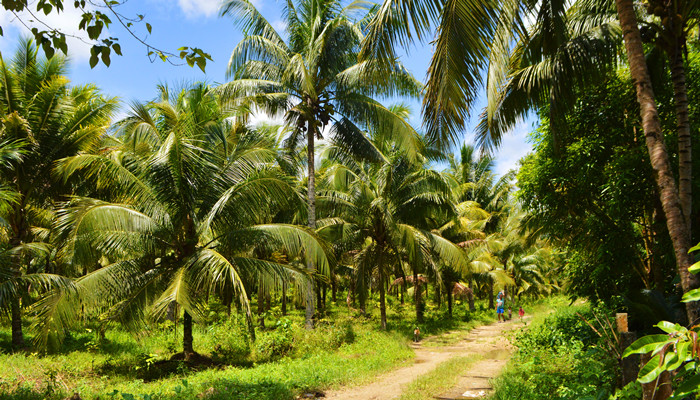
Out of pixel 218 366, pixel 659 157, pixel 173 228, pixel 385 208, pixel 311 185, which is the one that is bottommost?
pixel 218 366

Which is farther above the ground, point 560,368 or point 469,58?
point 469,58

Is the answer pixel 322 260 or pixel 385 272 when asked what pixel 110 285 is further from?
pixel 385 272

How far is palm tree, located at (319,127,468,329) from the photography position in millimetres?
14631

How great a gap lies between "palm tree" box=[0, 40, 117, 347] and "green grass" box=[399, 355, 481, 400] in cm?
847

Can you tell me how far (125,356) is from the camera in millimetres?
10156

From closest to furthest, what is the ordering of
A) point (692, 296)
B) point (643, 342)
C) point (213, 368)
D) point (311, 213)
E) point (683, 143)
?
point (692, 296) → point (643, 342) → point (683, 143) → point (213, 368) → point (311, 213)

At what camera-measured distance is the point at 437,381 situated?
329 inches

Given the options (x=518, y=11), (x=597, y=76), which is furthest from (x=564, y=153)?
(x=518, y=11)

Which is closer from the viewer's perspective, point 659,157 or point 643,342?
point 643,342

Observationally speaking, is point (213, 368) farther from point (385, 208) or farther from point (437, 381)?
point (385, 208)

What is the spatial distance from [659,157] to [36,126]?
11735 mm

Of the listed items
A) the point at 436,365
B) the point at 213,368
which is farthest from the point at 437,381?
the point at 213,368

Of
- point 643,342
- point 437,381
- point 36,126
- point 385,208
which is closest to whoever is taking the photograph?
point 643,342

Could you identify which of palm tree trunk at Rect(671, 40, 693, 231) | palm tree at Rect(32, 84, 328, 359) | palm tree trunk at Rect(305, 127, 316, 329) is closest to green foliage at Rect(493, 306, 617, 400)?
palm tree trunk at Rect(671, 40, 693, 231)
